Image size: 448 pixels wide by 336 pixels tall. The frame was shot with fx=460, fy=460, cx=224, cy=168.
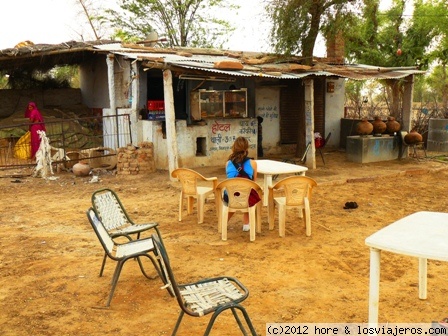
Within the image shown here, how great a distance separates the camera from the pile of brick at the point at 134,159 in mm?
10742

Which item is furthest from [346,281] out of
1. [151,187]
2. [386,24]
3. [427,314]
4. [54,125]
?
[386,24]

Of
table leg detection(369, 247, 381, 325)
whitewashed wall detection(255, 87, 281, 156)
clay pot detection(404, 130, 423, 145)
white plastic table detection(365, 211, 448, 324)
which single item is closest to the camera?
white plastic table detection(365, 211, 448, 324)

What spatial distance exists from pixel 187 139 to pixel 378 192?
462cm

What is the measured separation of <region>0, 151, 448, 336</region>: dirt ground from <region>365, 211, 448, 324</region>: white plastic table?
1.01 m

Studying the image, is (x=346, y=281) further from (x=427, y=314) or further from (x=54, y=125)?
(x=54, y=125)

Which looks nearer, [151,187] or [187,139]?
[151,187]

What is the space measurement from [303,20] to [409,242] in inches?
374

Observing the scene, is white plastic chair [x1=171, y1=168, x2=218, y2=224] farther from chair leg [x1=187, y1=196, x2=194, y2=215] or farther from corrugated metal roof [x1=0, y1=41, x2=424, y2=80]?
corrugated metal roof [x1=0, y1=41, x2=424, y2=80]

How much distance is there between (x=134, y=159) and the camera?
1076cm

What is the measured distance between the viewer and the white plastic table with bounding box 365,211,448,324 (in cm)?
271

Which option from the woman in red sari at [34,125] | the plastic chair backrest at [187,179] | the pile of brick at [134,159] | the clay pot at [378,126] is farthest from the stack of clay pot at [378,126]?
the woman in red sari at [34,125]

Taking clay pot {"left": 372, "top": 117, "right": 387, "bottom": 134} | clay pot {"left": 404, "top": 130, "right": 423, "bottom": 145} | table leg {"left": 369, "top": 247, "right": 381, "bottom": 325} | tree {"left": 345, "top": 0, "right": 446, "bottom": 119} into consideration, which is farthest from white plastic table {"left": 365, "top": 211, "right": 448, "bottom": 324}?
tree {"left": 345, "top": 0, "right": 446, "bottom": 119}

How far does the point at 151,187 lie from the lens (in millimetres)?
9461

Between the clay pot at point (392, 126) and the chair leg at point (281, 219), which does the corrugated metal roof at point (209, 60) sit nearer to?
the clay pot at point (392, 126)
